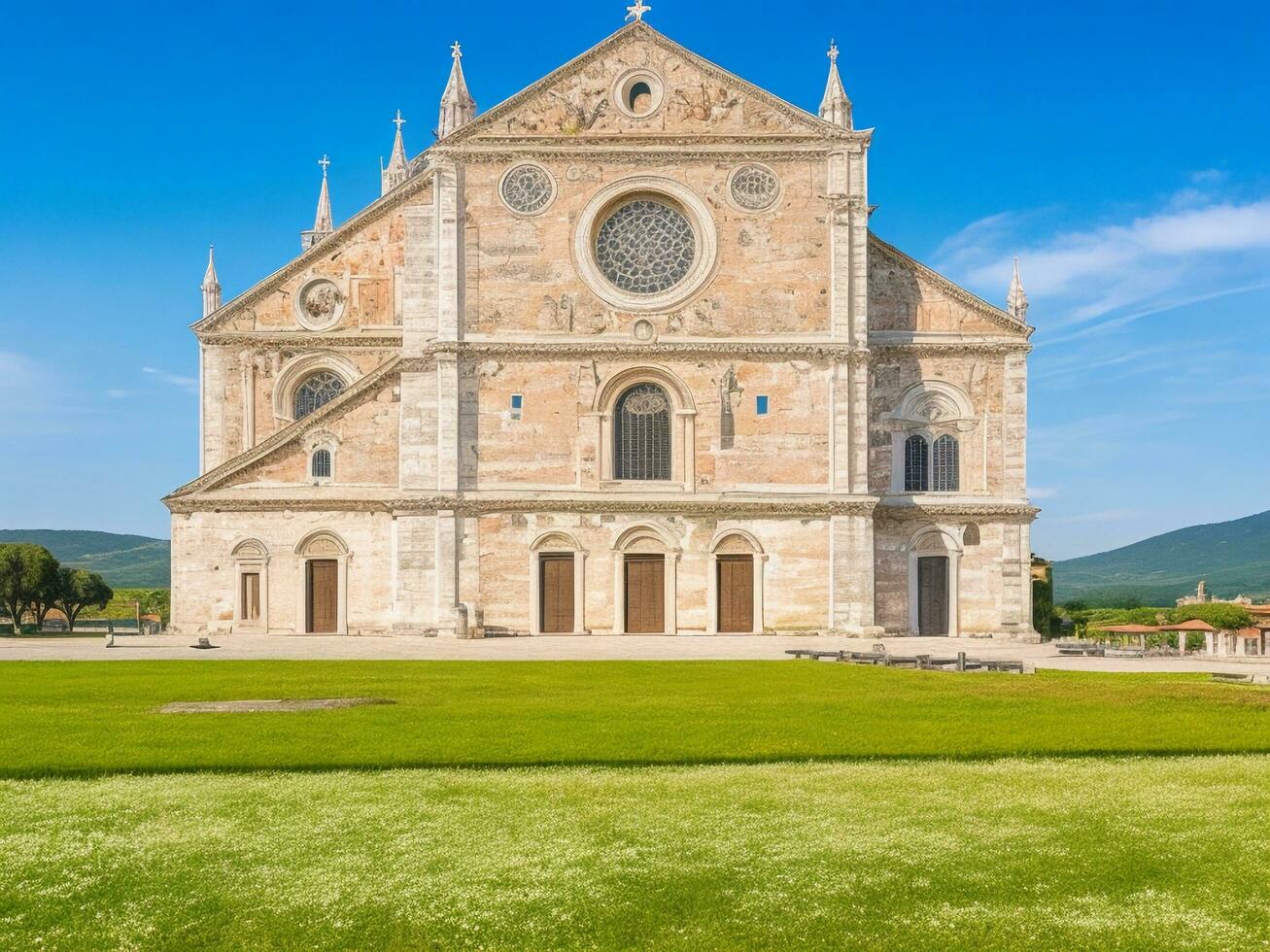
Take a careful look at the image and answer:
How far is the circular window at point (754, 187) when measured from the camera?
44.2 m

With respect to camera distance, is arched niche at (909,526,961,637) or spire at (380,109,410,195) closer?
arched niche at (909,526,961,637)

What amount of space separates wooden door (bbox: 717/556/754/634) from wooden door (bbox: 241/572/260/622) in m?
16.4

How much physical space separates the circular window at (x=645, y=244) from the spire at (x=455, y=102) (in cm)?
681

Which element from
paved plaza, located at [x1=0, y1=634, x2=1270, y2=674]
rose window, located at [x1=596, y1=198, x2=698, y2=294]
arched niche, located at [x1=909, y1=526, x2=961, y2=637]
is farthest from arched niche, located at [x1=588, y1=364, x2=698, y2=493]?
arched niche, located at [x1=909, y1=526, x2=961, y2=637]

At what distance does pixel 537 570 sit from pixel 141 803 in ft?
101

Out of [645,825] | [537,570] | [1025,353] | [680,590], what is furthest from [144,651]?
[1025,353]

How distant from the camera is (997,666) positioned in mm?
28344

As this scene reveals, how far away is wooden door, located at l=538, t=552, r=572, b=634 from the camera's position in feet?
142

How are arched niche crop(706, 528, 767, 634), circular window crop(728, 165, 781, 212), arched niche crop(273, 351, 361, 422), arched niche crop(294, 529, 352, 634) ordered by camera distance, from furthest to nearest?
arched niche crop(273, 351, 361, 422) → circular window crop(728, 165, 781, 212) → arched niche crop(294, 529, 352, 634) → arched niche crop(706, 528, 767, 634)

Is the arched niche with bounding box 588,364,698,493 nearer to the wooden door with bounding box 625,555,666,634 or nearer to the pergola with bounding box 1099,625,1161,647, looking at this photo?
the wooden door with bounding box 625,555,666,634

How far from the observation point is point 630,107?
44.6 metres

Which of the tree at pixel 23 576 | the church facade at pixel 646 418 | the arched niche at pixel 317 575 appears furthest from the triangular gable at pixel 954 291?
the tree at pixel 23 576

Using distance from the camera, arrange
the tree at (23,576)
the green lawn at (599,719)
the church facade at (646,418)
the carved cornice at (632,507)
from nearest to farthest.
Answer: the green lawn at (599,719) → the carved cornice at (632,507) → the church facade at (646,418) → the tree at (23,576)

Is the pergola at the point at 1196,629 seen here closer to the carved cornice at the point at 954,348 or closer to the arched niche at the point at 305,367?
the carved cornice at the point at 954,348
